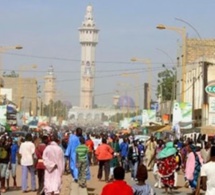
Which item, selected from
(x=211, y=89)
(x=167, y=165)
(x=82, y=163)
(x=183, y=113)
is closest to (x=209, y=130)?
(x=211, y=89)

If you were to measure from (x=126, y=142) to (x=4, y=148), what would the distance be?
1107cm

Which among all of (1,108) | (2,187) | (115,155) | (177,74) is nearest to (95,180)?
(115,155)

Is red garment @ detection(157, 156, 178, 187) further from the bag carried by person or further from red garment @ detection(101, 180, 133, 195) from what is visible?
red garment @ detection(101, 180, 133, 195)

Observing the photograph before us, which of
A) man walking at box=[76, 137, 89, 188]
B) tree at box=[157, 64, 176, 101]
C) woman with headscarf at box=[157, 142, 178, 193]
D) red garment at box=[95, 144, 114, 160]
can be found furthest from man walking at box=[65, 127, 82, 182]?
tree at box=[157, 64, 176, 101]

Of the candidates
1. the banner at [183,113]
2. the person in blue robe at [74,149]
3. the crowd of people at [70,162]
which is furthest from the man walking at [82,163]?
the banner at [183,113]

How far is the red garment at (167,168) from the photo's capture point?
810 inches

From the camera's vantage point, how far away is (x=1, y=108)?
55062 mm

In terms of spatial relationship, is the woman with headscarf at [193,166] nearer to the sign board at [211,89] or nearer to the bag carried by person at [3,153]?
the bag carried by person at [3,153]

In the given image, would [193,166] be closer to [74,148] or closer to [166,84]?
[74,148]

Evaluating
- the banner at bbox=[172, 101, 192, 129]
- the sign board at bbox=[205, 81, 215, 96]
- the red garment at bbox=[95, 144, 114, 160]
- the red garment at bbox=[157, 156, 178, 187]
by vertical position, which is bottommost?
the red garment at bbox=[157, 156, 178, 187]

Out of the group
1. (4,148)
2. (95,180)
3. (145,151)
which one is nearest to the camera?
(4,148)

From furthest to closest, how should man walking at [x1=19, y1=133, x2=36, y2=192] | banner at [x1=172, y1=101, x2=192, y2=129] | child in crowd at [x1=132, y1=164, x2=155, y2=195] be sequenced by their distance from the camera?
banner at [x1=172, y1=101, x2=192, y2=129], man walking at [x1=19, y1=133, x2=36, y2=192], child in crowd at [x1=132, y1=164, x2=155, y2=195]

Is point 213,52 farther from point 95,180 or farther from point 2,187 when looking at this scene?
point 2,187

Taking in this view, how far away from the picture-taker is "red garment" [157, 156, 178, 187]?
2056 centimetres
